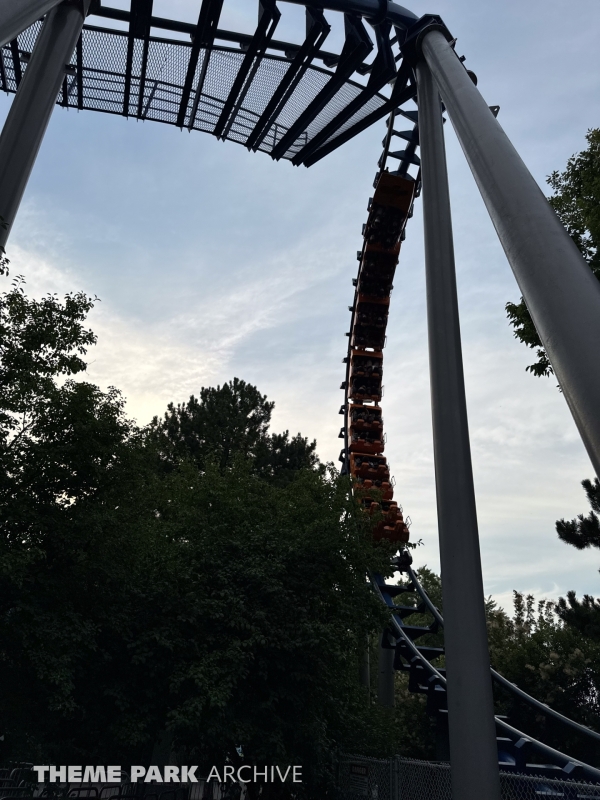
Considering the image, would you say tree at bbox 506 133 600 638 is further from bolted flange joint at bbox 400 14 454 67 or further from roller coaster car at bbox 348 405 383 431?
roller coaster car at bbox 348 405 383 431

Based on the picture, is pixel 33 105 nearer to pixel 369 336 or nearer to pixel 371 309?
pixel 371 309

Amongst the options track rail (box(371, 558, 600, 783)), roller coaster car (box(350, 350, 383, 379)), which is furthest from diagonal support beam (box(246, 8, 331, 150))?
roller coaster car (box(350, 350, 383, 379))

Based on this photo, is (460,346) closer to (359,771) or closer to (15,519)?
(15,519)

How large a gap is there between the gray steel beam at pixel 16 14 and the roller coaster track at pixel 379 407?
12473 mm

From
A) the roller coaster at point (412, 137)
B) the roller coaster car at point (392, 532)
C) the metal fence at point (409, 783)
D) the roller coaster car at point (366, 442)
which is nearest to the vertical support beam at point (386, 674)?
the roller coaster at point (412, 137)

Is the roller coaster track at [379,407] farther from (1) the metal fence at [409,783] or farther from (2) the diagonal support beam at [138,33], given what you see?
(2) the diagonal support beam at [138,33]

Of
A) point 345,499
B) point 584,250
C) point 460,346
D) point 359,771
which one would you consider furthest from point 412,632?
point 460,346

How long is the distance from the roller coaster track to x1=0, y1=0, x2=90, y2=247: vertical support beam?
10.7 metres

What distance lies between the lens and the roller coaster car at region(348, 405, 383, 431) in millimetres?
22406

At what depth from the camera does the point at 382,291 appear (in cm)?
2308

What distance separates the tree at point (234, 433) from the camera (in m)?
31.6

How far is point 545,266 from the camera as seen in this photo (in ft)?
13.7

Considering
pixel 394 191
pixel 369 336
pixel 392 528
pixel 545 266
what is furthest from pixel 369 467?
pixel 545 266

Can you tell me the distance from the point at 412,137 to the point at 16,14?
16.2 m
